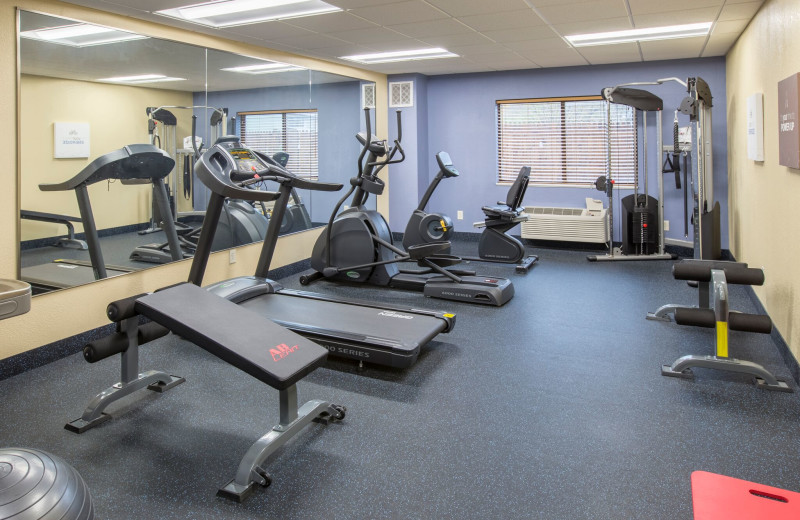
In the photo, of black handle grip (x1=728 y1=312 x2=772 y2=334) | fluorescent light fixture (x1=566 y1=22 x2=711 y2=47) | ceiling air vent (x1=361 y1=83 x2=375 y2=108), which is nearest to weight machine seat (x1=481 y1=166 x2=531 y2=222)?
fluorescent light fixture (x1=566 y1=22 x2=711 y2=47)

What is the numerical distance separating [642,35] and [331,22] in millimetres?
2968

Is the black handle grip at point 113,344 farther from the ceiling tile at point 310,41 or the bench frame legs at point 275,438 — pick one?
the ceiling tile at point 310,41

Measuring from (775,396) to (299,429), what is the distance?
251cm

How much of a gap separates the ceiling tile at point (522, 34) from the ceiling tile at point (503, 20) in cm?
14

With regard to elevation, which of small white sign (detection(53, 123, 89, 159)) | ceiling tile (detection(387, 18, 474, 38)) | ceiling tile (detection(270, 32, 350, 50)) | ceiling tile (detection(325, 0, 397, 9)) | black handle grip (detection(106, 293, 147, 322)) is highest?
ceiling tile (detection(270, 32, 350, 50))

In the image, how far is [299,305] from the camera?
13.7 feet

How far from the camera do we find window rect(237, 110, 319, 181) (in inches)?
218

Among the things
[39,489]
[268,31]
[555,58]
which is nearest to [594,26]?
[555,58]

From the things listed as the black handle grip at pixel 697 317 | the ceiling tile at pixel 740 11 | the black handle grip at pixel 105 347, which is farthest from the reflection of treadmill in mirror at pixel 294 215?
the ceiling tile at pixel 740 11

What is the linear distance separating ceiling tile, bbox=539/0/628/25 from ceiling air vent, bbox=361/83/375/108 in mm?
3420

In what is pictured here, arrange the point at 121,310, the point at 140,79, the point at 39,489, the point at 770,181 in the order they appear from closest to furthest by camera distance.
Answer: the point at 39,489
the point at 121,310
the point at 770,181
the point at 140,79

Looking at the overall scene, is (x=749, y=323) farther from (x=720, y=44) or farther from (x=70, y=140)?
(x=70, y=140)

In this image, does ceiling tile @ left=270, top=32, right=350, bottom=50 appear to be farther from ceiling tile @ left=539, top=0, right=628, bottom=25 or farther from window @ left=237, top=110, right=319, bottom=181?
ceiling tile @ left=539, top=0, right=628, bottom=25

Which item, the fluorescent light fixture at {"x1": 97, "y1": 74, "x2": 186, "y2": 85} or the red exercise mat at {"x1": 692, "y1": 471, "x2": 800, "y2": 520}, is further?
the fluorescent light fixture at {"x1": 97, "y1": 74, "x2": 186, "y2": 85}
